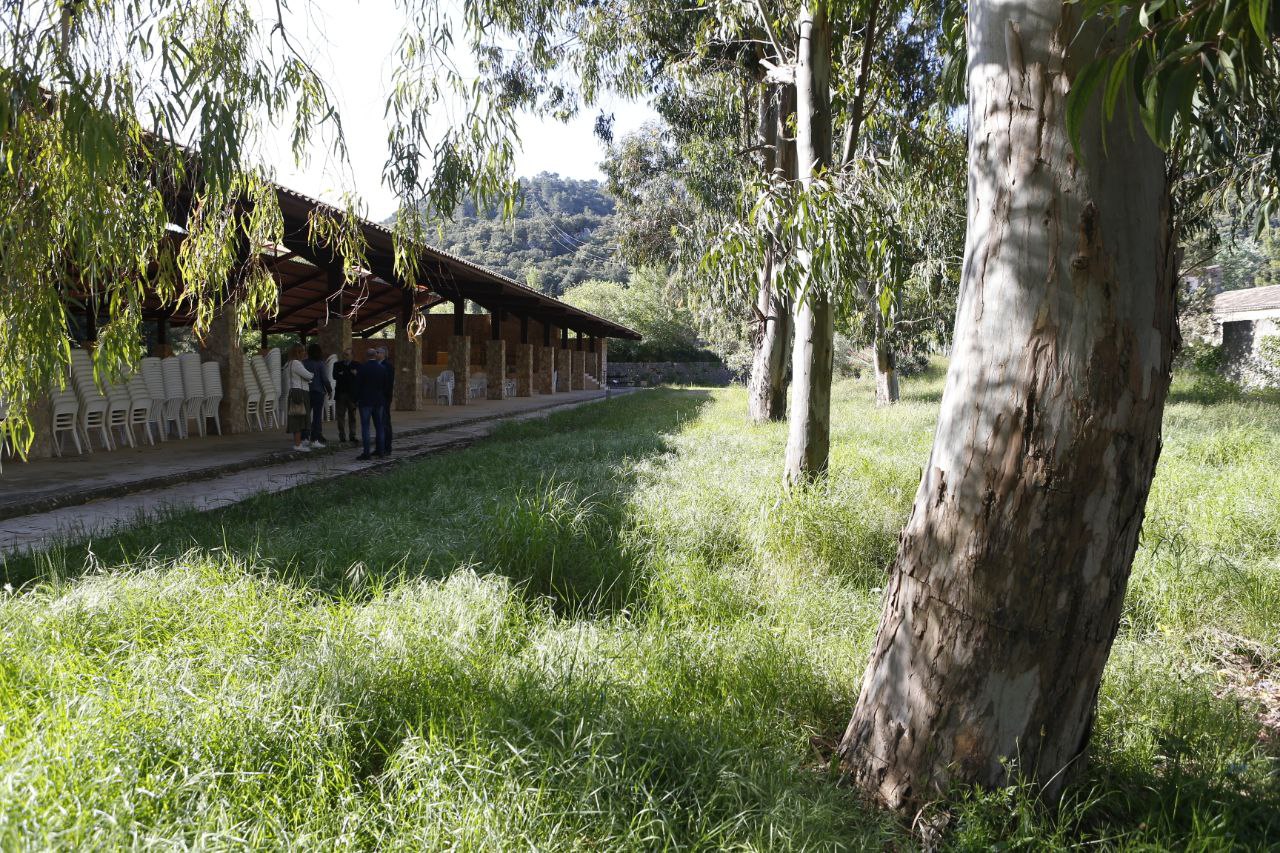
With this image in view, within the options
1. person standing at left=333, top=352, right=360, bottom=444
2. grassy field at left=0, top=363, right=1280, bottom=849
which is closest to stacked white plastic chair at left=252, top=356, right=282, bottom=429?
person standing at left=333, top=352, right=360, bottom=444

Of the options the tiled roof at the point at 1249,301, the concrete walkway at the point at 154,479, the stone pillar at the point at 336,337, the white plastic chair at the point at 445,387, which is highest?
the tiled roof at the point at 1249,301

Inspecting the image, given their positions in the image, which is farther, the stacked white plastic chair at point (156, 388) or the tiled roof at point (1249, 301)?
the tiled roof at point (1249, 301)

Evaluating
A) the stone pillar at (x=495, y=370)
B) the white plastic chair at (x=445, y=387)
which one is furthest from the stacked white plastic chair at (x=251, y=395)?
the stone pillar at (x=495, y=370)

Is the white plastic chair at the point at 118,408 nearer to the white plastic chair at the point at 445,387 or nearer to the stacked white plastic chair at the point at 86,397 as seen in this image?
the stacked white plastic chair at the point at 86,397

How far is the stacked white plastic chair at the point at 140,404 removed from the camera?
10000 mm

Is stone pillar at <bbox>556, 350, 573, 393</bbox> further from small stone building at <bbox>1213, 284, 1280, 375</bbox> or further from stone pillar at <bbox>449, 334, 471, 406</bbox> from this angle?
small stone building at <bbox>1213, 284, 1280, 375</bbox>

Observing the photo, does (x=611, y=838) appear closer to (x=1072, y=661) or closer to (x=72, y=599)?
(x=1072, y=661)

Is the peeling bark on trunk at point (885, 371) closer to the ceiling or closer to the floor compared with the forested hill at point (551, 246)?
closer to the floor

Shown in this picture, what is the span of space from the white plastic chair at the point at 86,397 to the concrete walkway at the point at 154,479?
366 millimetres

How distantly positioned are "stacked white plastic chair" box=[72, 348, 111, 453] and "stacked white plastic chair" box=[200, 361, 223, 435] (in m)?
2.01

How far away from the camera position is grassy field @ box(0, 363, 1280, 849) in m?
1.98

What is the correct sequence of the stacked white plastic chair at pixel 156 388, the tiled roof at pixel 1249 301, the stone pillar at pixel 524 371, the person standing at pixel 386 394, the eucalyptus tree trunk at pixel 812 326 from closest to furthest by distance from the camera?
the eucalyptus tree trunk at pixel 812 326, the person standing at pixel 386 394, the stacked white plastic chair at pixel 156 388, the tiled roof at pixel 1249 301, the stone pillar at pixel 524 371

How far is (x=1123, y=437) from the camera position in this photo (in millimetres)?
2074

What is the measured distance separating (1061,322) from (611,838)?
5.55 feet
